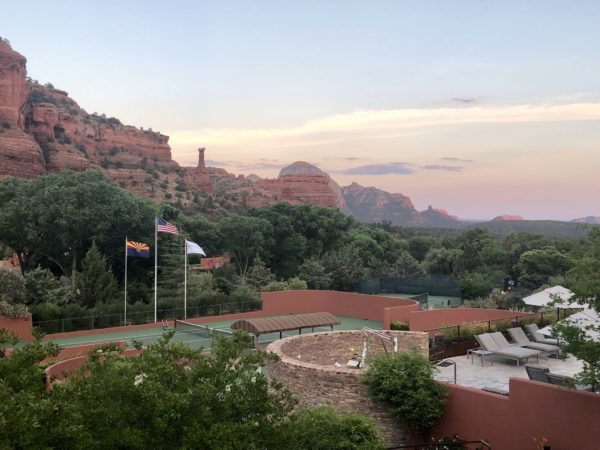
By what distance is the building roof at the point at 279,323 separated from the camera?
68.7ft

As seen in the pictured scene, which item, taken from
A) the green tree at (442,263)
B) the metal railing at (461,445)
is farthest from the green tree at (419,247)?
the metal railing at (461,445)

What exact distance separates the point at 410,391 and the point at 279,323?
33.9 ft

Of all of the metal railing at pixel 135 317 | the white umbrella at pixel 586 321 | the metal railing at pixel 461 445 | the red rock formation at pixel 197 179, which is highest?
the red rock formation at pixel 197 179

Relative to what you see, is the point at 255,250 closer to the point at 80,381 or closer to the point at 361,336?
the point at 361,336

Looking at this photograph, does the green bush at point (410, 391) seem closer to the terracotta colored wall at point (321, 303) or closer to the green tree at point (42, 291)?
the terracotta colored wall at point (321, 303)

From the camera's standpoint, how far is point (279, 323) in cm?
2183

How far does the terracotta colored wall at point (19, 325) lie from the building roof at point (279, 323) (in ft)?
31.1

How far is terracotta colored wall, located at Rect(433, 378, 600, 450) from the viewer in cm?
1019

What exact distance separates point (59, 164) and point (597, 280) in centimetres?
8335

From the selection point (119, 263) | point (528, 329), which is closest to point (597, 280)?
point (528, 329)

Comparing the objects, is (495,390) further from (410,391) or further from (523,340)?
(523,340)

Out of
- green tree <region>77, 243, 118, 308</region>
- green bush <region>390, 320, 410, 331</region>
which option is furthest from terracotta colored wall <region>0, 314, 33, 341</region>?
green bush <region>390, 320, 410, 331</region>

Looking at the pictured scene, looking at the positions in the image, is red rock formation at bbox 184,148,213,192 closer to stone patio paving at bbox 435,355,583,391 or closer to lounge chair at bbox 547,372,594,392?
stone patio paving at bbox 435,355,583,391

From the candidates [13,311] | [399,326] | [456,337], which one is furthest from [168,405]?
[399,326]
